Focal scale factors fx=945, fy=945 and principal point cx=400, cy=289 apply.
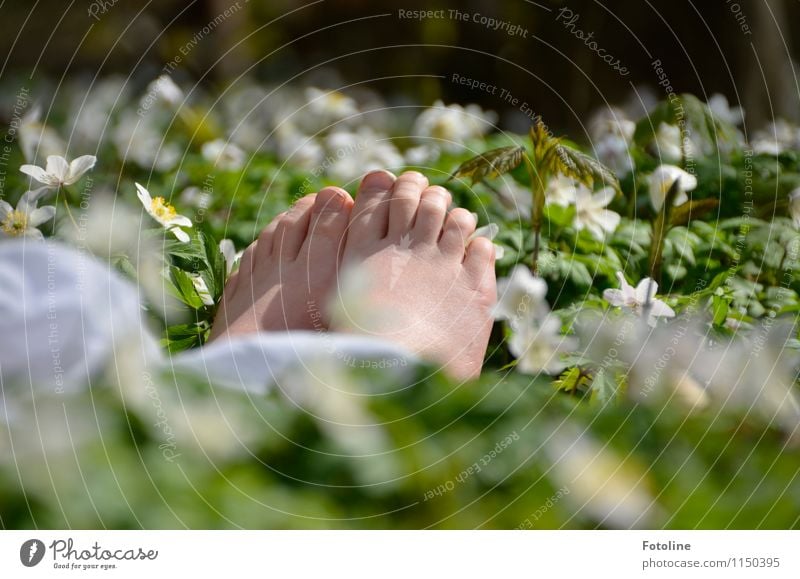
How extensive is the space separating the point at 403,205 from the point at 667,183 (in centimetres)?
31

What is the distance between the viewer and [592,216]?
3.75ft

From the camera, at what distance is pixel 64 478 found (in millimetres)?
512

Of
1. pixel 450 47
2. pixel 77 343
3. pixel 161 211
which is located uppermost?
pixel 450 47

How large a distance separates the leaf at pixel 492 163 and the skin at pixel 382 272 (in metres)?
0.05

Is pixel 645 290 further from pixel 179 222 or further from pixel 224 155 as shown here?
pixel 224 155

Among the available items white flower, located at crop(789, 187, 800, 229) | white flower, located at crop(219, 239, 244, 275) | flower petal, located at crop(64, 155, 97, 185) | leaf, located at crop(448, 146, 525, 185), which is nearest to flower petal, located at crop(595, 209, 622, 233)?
leaf, located at crop(448, 146, 525, 185)

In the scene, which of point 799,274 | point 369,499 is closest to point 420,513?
point 369,499

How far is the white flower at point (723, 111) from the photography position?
1306 millimetres

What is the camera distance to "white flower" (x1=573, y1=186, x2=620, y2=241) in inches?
44.7

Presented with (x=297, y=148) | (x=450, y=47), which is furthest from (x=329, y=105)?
(x=450, y=47)

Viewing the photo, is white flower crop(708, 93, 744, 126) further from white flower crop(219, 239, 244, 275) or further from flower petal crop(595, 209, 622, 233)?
white flower crop(219, 239, 244, 275)

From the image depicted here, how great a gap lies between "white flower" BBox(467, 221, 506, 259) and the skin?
0.01 metres

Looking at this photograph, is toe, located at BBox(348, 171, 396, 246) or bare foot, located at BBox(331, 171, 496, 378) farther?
toe, located at BBox(348, 171, 396, 246)

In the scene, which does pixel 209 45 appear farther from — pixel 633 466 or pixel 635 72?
pixel 633 466
